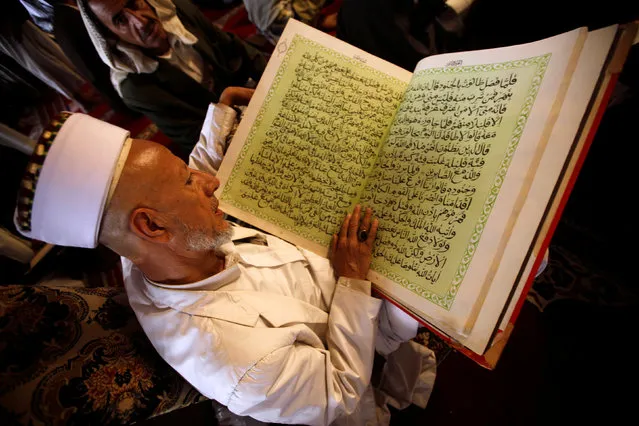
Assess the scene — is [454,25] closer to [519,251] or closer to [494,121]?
[494,121]

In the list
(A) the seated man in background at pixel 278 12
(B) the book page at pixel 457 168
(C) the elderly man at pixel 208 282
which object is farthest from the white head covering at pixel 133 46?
(B) the book page at pixel 457 168

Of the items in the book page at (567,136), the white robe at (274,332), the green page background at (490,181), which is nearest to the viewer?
the book page at (567,136)

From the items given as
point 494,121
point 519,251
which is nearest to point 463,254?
point 519,251

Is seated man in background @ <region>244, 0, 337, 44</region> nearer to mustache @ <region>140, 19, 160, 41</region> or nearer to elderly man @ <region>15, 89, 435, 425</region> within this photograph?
mustache @ <region>140, 19, 160, 41</region>

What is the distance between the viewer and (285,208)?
3.15 feet

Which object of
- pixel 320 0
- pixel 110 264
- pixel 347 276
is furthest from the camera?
pixel 320 0

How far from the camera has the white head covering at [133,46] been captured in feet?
4.22

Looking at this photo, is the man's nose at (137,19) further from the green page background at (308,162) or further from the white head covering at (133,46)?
the green page background at (308,162)

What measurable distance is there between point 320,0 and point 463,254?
1.83 m

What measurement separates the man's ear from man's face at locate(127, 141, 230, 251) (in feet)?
0.04

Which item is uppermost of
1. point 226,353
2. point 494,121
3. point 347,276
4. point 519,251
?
point 494,121

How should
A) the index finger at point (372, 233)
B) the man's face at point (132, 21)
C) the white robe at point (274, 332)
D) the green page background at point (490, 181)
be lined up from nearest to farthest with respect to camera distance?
the green page background at point (490, 181) < the white robe at point (274, 332) < the index finger at point (372, 233) < the man's face at point (132, 21)

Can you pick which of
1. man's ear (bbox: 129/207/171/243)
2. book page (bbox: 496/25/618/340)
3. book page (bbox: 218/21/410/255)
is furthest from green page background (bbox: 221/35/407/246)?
book page (bbox: 496/25/618/340)

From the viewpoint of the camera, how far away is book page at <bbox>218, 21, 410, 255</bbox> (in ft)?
3.12
